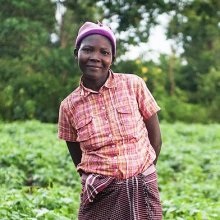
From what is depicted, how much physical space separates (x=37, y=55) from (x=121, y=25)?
1193 cm

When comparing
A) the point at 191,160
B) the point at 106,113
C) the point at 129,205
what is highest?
the point at 106,113

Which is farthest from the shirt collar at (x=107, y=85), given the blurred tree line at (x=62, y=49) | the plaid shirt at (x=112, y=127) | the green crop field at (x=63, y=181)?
the blurred tree line at (x=62, y=49)

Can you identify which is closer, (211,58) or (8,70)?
(8,70)

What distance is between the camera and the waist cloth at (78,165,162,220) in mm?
2998

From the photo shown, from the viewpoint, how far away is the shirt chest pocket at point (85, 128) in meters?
3.04

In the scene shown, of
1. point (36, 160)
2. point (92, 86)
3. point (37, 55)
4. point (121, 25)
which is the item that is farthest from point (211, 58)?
point (92, 86)

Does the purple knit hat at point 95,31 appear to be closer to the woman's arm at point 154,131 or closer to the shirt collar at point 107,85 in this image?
the shirt collar at point 107,85

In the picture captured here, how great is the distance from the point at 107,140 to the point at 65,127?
0.36m

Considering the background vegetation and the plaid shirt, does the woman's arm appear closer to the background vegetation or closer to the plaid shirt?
the plaid shirt

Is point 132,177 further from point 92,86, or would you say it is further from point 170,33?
point 170,33

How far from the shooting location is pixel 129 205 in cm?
303

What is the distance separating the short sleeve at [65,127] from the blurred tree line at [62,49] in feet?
22.9

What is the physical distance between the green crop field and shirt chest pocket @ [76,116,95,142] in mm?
1887

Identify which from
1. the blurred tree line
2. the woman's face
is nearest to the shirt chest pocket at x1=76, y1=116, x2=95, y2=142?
the woman's face
